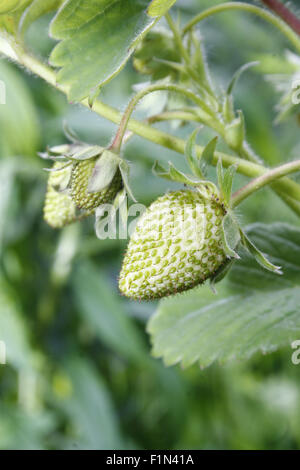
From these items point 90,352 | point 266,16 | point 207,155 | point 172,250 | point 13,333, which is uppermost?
point 266,16

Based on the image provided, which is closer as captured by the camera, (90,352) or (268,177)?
(268,177)

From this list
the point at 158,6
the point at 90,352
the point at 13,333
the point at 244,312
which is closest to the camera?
the point at 158,6

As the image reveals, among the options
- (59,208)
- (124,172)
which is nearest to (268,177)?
(124,172)

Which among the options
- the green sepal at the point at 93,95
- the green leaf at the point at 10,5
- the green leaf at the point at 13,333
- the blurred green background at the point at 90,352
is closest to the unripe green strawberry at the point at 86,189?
the green sepal at the point at 93,95

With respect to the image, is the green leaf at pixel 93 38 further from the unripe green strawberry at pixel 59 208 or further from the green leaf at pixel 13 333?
the green leaf at pixel 13 333

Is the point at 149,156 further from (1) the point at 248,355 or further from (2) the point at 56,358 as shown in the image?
(1) the point at 248,355

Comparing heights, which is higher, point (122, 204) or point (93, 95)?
point (93, 95)

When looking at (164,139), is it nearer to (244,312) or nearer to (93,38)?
(93,38)
